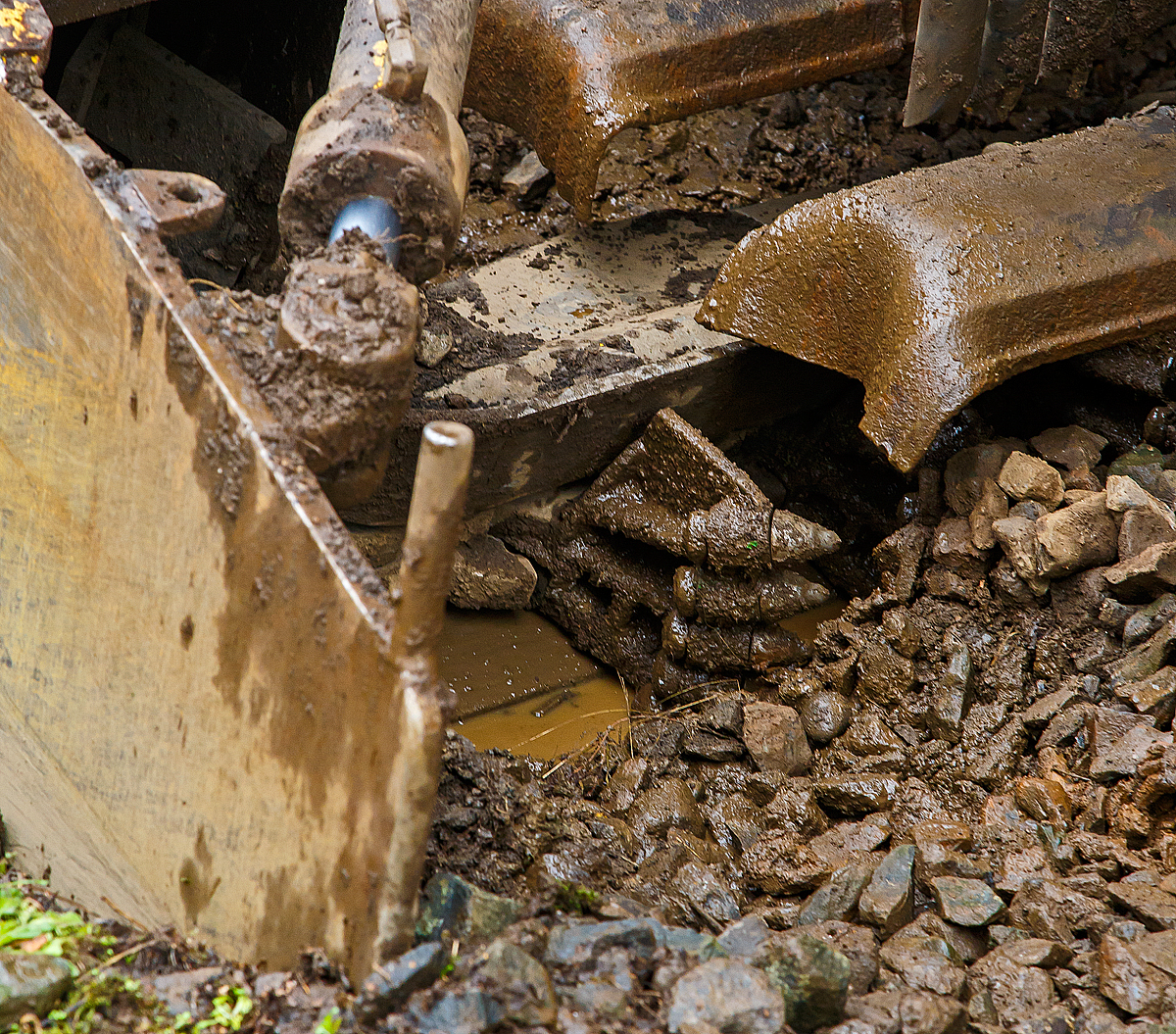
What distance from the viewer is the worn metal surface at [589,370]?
3.34 m

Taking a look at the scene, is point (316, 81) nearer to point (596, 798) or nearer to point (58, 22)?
point (58, 22)

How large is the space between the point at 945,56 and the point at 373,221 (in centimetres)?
219

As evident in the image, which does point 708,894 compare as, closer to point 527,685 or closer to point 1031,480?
point 527,685

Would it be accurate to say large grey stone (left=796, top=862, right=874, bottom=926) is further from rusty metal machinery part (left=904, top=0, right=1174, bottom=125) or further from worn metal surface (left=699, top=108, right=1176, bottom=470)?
rusty metal machinery part (left=904, top=0, right=1174, bottom=125)

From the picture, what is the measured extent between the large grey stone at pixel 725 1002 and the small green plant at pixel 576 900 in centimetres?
36

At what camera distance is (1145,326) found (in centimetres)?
318

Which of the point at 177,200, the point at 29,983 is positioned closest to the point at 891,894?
the point at 29,983

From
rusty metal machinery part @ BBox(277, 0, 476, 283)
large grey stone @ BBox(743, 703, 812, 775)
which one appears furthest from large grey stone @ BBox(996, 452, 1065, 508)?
rusty metal machinery part @ BBox(277, 0, 476, 283)

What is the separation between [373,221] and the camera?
2.39 meters

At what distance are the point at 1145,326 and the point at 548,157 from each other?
188 centimetres

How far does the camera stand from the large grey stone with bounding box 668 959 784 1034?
1.75 m

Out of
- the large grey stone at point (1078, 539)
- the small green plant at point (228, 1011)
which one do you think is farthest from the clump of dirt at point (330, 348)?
the large grey stone at point (1078, 539)

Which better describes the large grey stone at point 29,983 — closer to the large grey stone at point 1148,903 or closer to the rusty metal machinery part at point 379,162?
the rusty metal machinery part at point 379,162

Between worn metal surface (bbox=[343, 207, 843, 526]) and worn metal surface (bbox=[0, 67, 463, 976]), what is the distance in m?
0.99
